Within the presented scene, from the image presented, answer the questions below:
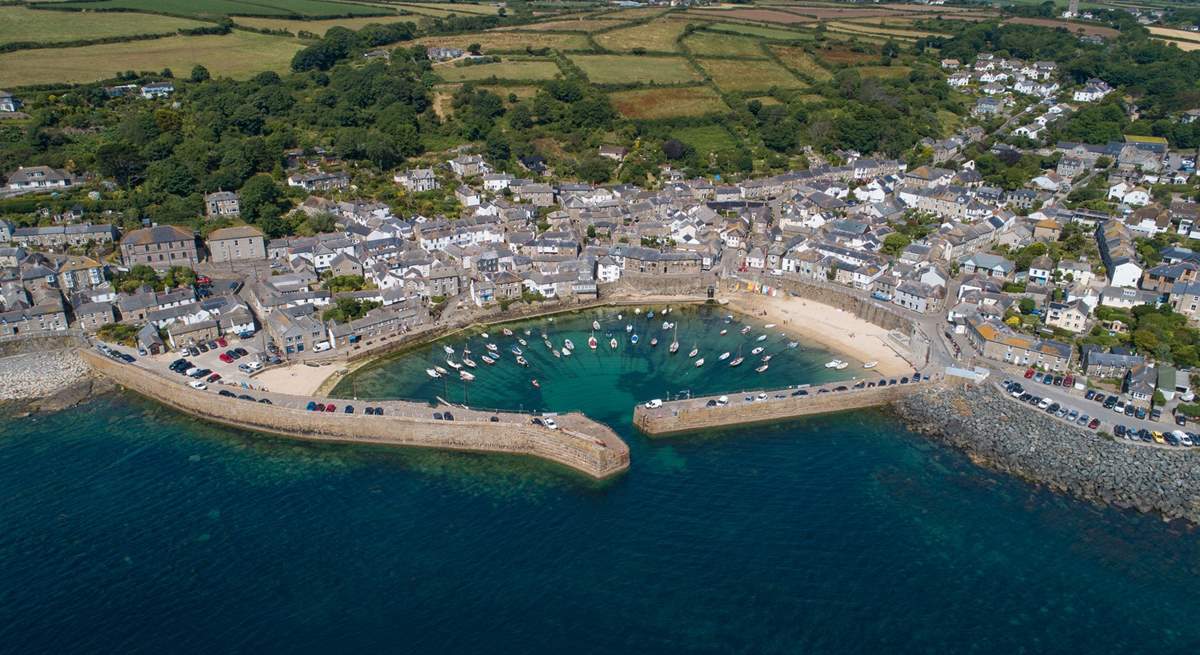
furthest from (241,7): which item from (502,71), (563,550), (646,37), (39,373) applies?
(563,550)

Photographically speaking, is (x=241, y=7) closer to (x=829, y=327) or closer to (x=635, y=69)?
(x=635, y=69)

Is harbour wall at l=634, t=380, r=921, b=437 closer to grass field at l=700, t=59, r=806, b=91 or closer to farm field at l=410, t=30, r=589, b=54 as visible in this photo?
grass field at l=700, t=59, r=806, b=91

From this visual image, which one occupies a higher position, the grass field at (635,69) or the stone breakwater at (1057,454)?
the grass field at (635,69)

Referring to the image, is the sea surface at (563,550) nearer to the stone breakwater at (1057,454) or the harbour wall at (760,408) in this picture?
the harbour wall at (760,408)

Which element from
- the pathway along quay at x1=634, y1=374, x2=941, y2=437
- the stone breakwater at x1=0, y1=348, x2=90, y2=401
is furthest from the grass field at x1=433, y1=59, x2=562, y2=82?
the pathway along quay at x1=634, y1=374, x2=941, y2=437

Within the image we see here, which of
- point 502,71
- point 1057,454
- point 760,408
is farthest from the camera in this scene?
point 502,71

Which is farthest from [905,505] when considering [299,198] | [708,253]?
[299,198]

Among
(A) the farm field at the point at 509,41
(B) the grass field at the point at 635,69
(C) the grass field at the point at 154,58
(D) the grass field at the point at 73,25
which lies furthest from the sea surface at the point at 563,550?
(A) the farm field at the point at 509,41
